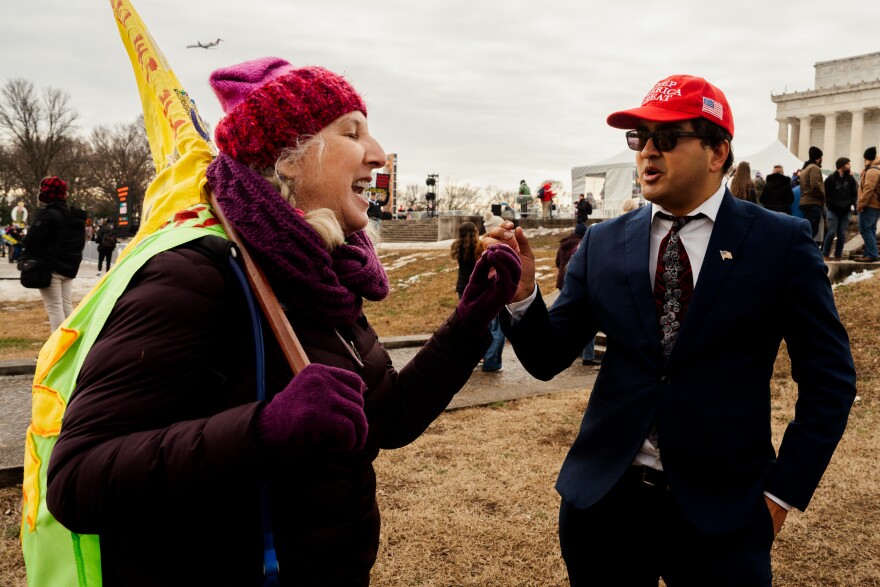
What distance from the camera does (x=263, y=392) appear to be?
4.75ft

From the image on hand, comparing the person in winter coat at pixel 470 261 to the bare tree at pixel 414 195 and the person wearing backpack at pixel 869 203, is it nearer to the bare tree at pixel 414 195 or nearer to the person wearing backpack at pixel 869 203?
the person wearing backpack at pixel 869 203

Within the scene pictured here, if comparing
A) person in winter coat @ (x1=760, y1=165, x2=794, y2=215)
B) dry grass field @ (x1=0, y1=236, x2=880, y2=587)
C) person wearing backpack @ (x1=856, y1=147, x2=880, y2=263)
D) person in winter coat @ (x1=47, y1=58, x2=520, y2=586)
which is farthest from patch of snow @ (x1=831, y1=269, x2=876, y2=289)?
person in winter coat @ (x1=47, y1=58, x2=520, y2=586)

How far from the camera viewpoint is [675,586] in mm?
2074

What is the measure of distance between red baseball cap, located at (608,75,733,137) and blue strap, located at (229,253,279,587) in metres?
1.44

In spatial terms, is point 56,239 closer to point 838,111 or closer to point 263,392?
point 263,392

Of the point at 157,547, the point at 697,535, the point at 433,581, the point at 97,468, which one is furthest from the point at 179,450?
the point at 433,581

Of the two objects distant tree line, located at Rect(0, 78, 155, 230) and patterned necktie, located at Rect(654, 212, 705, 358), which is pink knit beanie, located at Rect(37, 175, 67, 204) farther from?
distant tree line, located at Rect(0, 78, 155, 230)

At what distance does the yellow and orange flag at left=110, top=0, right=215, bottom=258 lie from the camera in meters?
1.89

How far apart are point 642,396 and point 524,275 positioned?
57 cm

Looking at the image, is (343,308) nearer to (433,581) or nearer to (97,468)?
(97,468)

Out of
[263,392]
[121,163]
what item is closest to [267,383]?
[263,392]

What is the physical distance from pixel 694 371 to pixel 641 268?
38 centimetres

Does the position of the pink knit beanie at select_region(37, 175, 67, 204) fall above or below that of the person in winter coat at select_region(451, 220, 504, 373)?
above

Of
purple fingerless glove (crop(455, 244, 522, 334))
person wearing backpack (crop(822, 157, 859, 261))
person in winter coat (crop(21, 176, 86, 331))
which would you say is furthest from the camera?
person wearing backpack (crop(822, 157, 859, 261))
